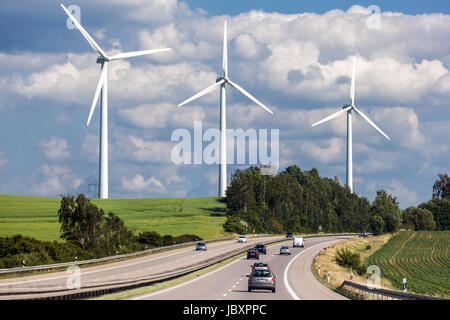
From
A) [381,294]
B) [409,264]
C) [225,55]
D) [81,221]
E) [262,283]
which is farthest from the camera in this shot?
[225,55]

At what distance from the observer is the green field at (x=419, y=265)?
66.6m

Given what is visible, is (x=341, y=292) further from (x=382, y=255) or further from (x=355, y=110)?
(x=355, y=110)

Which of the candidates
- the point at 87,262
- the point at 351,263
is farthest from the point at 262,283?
the point at 351,263

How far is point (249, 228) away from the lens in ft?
572

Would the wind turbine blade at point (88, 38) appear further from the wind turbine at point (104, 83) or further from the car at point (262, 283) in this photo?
the car at point (262, 283)

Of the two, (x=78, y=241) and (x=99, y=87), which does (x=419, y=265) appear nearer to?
(x=78, y=241)

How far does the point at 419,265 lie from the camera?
4058 inches

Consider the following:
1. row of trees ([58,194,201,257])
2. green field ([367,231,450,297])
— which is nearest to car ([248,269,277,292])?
green field ([367,231,450,297])

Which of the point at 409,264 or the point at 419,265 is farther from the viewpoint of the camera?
the point at 409,264

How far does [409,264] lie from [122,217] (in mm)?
84406

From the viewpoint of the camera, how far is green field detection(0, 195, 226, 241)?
122 metres

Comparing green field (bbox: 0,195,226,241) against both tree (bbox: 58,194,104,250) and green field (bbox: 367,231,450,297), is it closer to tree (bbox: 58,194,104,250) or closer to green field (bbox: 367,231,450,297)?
tree (bbox: 58,194,104,250)
